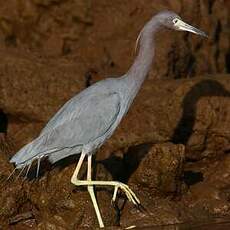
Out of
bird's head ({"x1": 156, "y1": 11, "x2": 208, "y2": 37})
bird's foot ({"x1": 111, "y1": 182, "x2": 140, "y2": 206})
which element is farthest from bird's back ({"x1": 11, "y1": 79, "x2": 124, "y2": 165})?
bird's head ({"x1": 156, "y1": 11, "x2": 208, "y2": 37})

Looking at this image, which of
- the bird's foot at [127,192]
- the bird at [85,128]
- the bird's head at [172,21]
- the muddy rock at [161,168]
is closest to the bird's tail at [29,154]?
the bird at [85,128]

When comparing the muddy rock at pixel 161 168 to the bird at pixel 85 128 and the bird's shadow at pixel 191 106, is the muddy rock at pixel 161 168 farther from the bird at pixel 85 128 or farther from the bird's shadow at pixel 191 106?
the bird's shadow at pixel 191 106

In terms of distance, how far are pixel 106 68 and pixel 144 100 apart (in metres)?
1.83

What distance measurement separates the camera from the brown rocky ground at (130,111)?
30.1 ft

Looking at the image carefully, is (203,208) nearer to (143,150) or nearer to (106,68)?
(143,150)

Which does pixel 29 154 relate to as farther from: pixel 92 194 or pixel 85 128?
pixel 92 194

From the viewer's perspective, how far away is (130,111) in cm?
1115

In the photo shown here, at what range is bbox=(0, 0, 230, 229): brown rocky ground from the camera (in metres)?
9.16

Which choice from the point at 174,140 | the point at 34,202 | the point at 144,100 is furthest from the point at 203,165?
the point at 34,202

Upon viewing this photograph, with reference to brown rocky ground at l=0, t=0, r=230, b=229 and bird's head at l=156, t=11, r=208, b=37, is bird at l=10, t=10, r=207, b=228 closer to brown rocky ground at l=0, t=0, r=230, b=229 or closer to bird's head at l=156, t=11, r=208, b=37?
bird's head at l=156, t=11, r=208, b=37

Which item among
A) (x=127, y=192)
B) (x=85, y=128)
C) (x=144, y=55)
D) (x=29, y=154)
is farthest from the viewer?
(x=144, y=55)

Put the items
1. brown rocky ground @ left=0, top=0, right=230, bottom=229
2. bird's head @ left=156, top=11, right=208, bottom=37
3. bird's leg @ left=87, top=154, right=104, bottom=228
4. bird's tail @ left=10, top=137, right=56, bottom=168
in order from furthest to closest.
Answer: bird's head @ left=156, top=11, right=208, bottom=37 < brown rocky ground @ left=0, top=0, right=230, bottom=229 < bird's tail @ left=10, top=137, right=56, bottom=168 < bird's leg @ left=87, top=154, right=104, bottom=228

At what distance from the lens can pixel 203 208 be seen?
31.7 ft

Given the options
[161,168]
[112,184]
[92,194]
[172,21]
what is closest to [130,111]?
[161,168]
